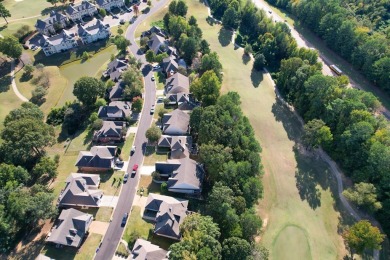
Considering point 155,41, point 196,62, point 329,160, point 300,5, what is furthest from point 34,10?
point 329,160

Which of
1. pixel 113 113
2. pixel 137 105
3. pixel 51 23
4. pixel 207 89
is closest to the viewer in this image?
pixel 113 113

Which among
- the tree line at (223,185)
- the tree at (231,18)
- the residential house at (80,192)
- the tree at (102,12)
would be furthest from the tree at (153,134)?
the tree at (102,12)

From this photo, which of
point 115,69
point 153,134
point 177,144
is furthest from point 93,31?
point 177,144

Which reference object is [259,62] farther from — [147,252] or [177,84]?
[147,252]

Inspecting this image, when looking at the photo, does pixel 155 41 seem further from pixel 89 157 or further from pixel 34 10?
pixel 34 10

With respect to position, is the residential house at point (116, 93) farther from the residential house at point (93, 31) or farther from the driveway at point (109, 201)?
the residential house at point (93, 31)
